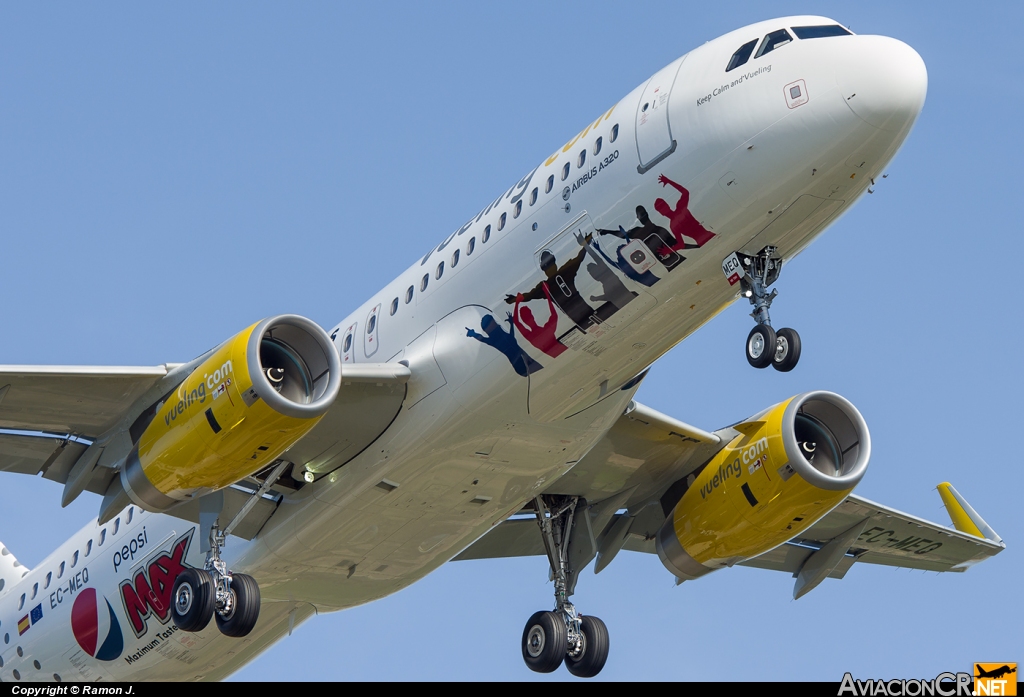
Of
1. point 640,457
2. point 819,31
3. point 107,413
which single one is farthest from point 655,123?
point 107,413

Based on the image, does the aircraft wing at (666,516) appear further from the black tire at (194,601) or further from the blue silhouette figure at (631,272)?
the black tire at (194,601)

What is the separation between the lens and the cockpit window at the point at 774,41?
1953cm

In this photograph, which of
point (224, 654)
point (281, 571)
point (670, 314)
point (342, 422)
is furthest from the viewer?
point (224, 654)

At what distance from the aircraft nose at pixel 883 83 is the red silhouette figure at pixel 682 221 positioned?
2.34 m

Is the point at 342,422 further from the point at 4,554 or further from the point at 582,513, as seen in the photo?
the point at 4,554

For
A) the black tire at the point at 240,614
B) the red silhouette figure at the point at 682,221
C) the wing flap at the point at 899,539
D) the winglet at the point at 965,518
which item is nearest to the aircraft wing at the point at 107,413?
the black tire at the point at 240,614

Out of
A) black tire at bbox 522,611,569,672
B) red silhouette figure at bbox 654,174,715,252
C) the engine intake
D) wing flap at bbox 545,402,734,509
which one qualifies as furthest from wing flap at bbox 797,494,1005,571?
red silhouette figure at bbox 654,174,715,252

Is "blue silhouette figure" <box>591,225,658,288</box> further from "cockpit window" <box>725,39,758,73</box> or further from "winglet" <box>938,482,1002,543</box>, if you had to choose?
"winglet" <box>938,482,1002,543</box>

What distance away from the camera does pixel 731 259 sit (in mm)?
19750

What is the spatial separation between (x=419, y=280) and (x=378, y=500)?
3.26m

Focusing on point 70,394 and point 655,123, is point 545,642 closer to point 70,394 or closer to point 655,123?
point 70,394

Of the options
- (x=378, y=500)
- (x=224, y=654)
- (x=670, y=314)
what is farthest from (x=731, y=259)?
(x=224, y=654)

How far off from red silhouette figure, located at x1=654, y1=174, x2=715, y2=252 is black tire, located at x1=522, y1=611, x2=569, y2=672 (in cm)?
848

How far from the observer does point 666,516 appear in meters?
26.9
